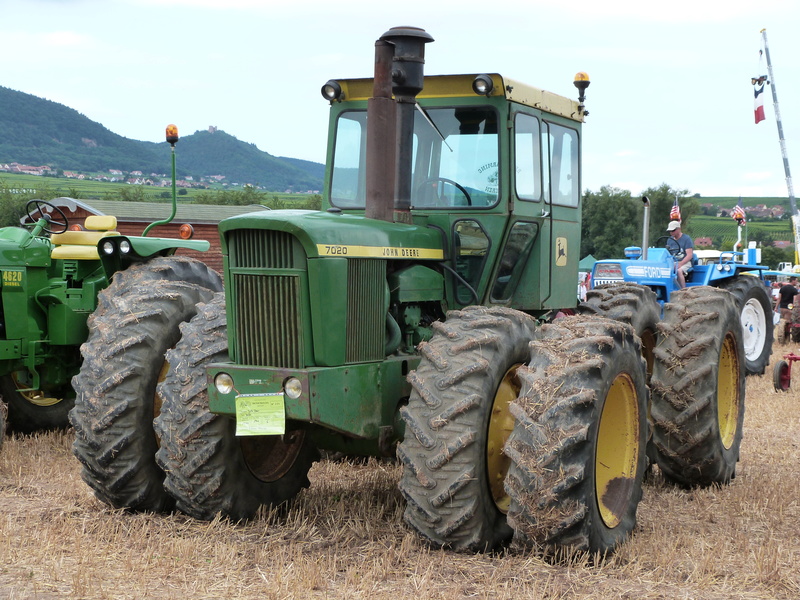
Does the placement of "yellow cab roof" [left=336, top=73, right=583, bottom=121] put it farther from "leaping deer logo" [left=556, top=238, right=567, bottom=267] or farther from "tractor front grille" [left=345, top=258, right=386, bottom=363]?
"tractor front grille" [left=345, top=258, right=386, bottom=363]

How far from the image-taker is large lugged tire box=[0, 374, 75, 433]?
9.07 meters

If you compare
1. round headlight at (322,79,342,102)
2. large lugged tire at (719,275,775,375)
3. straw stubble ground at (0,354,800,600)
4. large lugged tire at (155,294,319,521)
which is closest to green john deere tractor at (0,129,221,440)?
straw stubble ground at (0,354,800,600)

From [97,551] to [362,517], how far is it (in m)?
1.59

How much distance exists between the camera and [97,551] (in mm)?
5230

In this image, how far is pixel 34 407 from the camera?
9180 mm

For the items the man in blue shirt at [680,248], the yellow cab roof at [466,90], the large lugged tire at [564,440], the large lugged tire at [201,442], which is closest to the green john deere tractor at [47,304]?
the yellow cab roof at [466,90]

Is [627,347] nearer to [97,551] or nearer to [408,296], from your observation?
[408,296]

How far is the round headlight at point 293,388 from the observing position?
5.04 m

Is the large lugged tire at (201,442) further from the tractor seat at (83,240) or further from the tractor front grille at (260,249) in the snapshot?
the tractor seat at (83,240)

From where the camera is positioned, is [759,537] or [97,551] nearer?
[97,551]

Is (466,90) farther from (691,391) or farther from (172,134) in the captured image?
(172,134)

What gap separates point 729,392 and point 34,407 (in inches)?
244

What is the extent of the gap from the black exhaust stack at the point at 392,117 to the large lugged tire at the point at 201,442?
46.7 inches

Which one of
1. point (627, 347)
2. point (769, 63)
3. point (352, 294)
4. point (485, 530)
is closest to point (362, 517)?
point (485, 530)
